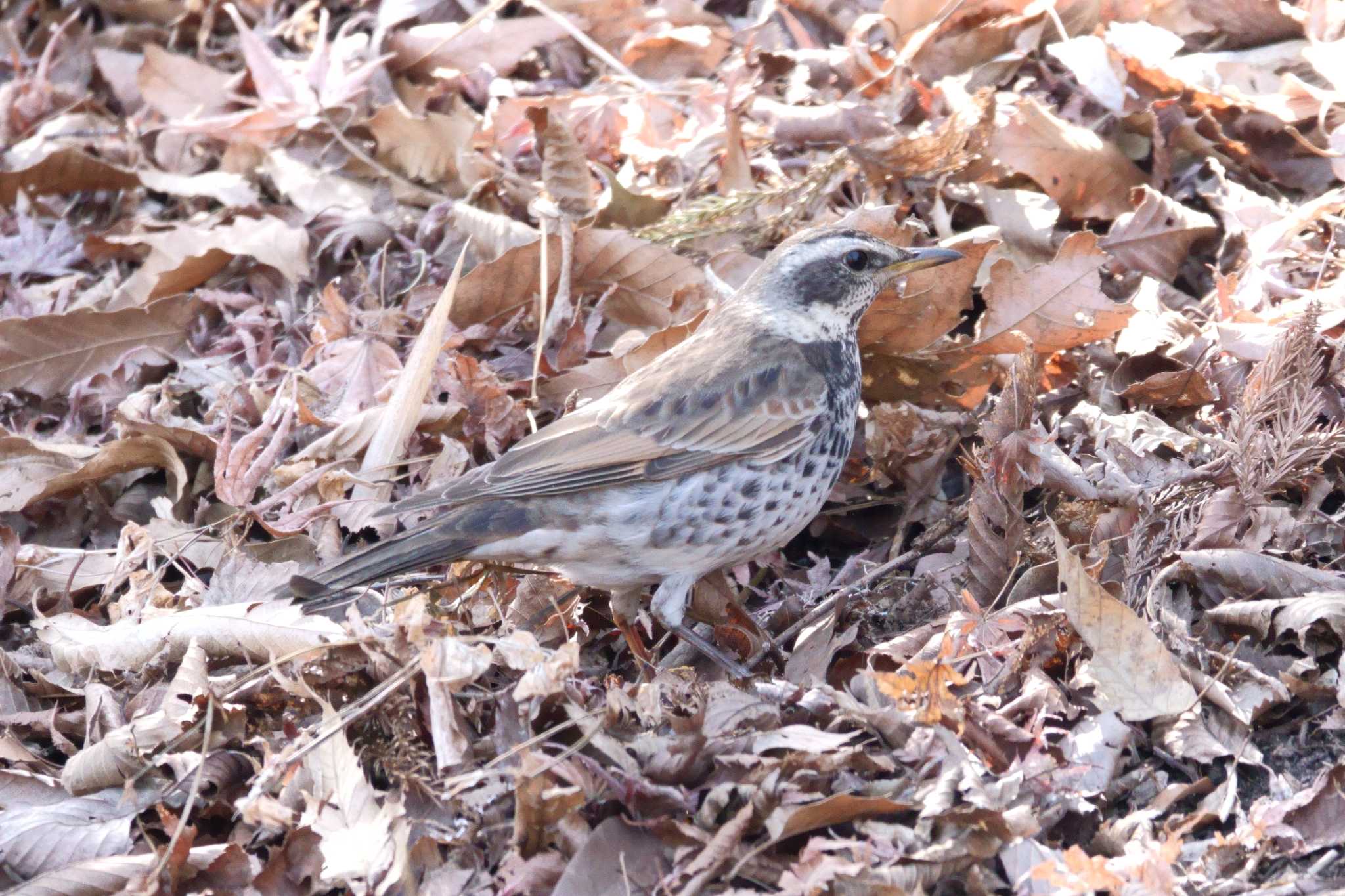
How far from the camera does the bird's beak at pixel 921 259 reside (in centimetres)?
481

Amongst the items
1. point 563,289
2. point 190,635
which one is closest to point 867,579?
point 563,289

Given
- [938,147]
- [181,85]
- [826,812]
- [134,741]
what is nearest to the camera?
[826,812]

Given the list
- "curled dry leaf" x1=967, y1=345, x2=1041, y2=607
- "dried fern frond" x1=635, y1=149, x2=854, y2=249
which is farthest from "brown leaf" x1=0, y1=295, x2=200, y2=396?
"curled dry leaf" x1=967, y1=345, x2=1041, y2=607

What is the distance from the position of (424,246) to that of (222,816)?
9.71ft

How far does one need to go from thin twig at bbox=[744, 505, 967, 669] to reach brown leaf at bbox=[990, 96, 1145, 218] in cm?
153

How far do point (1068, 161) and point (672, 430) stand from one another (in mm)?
2121

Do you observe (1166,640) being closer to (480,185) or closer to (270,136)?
(480,185)

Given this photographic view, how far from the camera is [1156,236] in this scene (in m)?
5.35

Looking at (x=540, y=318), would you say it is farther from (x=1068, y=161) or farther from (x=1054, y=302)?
(x=1068, y=161)

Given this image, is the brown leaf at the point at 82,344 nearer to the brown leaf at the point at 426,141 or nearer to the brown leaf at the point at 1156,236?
the brown leaf at the point at 426,141

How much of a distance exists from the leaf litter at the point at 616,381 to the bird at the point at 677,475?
24cm

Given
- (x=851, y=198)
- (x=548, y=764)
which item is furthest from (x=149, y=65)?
(x=548, y=764)

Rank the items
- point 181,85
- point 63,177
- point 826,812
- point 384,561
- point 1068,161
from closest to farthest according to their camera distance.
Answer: point 826,812
point 384,561
point 1068,161
point 63,177
point 181,85

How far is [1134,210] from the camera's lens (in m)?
5.53
